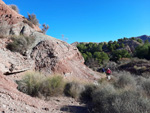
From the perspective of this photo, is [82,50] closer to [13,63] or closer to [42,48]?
[42,48]

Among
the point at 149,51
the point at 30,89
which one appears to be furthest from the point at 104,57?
the point at 30,89

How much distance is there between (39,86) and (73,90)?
1.99 meters

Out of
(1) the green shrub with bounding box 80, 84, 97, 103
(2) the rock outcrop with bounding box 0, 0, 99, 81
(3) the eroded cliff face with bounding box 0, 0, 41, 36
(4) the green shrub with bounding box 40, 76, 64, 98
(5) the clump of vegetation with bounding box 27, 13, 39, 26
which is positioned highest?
(5) the clump of vegetation with bounding box 27, 13, 39, 26

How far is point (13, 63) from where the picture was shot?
7.51m

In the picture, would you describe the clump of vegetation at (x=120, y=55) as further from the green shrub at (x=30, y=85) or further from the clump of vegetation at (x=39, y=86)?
the green shrub at (x=30, y=85)

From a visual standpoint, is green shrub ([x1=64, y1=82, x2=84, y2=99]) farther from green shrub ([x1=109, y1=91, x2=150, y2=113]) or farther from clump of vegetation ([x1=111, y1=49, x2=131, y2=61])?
clump of vegetation ([x1=111, y1=49, x2=131, y2=61])

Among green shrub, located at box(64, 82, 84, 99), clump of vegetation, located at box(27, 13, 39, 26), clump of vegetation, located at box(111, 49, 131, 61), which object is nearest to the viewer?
green shrub, located at box(64, 82, 84, 99)

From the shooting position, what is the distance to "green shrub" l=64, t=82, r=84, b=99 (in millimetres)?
6828

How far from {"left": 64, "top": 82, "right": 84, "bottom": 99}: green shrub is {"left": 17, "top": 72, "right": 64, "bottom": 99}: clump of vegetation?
60 centimetres

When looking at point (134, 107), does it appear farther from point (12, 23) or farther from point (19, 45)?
point (12, 23)

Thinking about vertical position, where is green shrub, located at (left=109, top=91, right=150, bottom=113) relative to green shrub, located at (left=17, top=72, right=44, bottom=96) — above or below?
below

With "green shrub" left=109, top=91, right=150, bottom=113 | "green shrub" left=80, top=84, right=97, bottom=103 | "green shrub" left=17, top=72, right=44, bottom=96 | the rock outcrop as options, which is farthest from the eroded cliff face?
"green shrub" left=109, top=91, right=150, bottom=113

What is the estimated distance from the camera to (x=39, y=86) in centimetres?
578

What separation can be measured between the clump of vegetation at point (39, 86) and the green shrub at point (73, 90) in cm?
60
